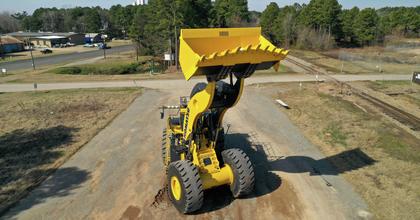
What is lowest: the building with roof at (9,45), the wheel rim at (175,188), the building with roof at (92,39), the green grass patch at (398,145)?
the green grass patch at (398,145)

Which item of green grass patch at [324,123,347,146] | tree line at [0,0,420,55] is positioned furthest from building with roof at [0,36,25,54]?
green grass patch at [324,123,347,146]

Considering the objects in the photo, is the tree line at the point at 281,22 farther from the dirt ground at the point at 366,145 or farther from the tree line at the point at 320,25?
the dirt ground at the point at 366,145

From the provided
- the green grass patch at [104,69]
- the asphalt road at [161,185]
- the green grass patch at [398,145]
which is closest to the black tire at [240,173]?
the asphalt road at [161,185]

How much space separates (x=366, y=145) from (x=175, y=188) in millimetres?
10484

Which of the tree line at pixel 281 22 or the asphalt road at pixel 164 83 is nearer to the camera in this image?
the asphalt road at pixel 164 83

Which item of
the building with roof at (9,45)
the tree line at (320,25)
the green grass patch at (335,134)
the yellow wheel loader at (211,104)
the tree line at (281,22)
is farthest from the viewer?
the building with roof at (9,45)

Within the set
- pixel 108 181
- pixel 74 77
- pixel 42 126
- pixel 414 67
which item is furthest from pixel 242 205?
pixel 414 67

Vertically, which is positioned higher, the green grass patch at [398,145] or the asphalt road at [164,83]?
the asphalt road at [164,83]

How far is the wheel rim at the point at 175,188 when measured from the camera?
9.67 metres

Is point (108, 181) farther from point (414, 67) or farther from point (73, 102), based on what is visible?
point (414, 67)

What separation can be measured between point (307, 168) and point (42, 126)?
1496 cm

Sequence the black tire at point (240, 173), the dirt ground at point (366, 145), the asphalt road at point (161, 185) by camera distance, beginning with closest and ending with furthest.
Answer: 1. the black tire at point (240, 173)
2. the asphalt road at point (161, 185)
3. the dirt ground at point (366, 145)

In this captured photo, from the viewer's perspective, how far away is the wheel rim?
9.67m

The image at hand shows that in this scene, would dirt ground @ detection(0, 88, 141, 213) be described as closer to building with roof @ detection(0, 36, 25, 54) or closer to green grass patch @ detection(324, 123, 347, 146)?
green grass patch @ detection(324, 123, 347, 146)
